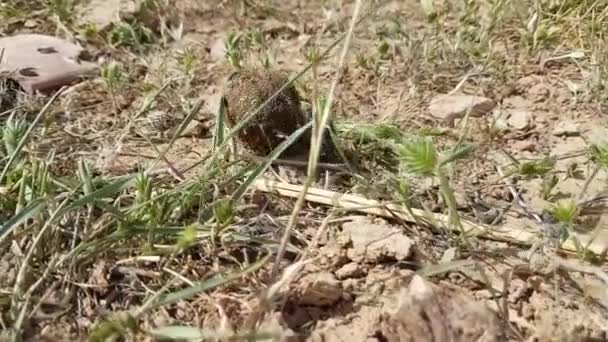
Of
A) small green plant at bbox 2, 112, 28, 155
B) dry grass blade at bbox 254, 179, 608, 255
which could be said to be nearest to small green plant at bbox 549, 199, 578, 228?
dry grass blade at bbox 254, 179, 608, 255

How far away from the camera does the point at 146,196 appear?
149 centimetres

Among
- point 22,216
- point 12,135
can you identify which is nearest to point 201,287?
point 22,216

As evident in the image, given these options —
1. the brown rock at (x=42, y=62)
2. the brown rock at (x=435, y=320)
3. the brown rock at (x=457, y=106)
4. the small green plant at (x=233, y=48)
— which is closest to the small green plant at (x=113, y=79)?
the brown rock at (x=42, y=62)

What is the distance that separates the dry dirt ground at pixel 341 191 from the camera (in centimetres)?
132


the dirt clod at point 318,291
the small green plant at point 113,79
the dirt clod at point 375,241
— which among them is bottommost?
the dirt clod at point 318,291

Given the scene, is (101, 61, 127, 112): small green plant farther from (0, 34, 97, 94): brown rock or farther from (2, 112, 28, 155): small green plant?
(2, 112, 28, 155): small green plant

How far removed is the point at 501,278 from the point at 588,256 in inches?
6.9

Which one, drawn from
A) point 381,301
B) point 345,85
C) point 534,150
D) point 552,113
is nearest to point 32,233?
point 381,301

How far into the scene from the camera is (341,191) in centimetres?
165

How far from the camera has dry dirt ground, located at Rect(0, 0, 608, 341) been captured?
4.32ft

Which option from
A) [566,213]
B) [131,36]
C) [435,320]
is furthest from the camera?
[131,36]

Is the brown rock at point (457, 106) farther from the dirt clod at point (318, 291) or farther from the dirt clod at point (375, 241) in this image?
the dirt clod at point (318, 291)

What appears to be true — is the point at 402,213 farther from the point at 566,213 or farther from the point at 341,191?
the point at 566,213

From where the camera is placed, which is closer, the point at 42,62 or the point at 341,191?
the point at 341,191
